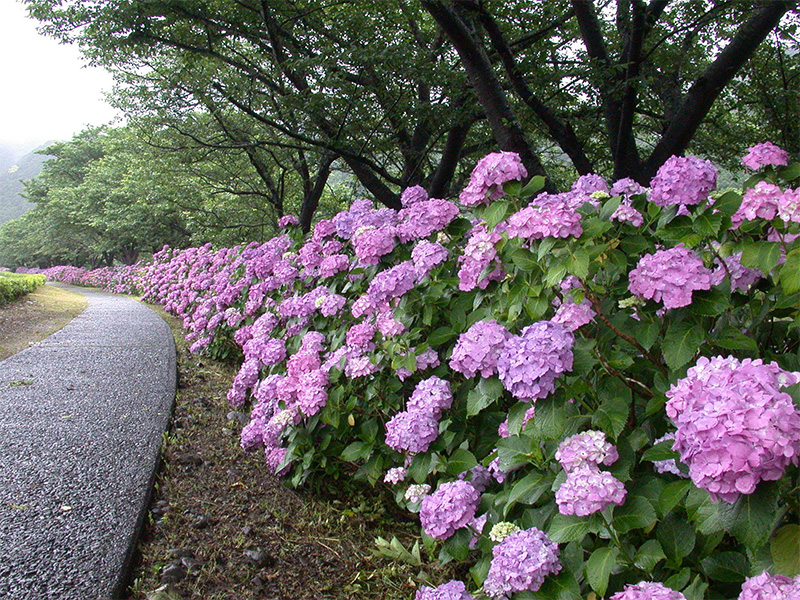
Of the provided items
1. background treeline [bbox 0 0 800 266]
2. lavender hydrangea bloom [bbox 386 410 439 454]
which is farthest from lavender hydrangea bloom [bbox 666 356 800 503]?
background treeline [bbox 0 0 800 266]

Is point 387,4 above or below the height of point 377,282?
above

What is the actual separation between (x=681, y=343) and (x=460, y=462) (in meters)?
0.85

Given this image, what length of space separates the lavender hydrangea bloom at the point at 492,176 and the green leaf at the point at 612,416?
2.63 feet

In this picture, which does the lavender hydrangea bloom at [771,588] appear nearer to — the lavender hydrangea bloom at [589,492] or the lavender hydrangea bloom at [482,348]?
the lavender hydrangea bloom at [589,492]

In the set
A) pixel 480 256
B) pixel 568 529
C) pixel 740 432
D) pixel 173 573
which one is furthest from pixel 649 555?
pixel 173 573

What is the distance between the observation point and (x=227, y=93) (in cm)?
738

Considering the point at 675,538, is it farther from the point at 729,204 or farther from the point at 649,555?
the point at 729,204

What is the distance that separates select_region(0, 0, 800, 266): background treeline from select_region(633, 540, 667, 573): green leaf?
12.6 feet

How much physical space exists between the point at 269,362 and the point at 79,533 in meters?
1.24

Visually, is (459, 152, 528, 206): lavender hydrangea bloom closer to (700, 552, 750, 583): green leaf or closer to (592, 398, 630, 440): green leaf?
(592, 398, 630, 440): green leaf

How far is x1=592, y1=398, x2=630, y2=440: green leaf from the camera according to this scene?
4.40ft

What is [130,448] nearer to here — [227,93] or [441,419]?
[441,419]

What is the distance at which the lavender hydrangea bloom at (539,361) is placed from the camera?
132 centimetres

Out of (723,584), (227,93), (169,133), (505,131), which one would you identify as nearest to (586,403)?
(723,584)
